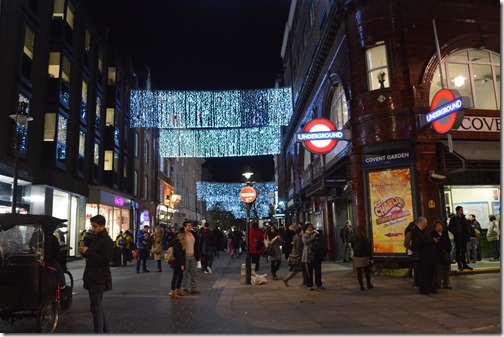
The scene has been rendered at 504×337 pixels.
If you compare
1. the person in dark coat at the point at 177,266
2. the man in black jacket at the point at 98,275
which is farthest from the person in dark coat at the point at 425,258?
the man in black jacket at the point at 98,275

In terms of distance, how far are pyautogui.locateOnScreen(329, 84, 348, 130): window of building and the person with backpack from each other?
21.6ft

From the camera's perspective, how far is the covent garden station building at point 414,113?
12992 mm

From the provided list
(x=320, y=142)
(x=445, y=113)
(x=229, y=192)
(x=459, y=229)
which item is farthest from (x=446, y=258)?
(x=229, y=192)

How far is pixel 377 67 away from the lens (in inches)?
557

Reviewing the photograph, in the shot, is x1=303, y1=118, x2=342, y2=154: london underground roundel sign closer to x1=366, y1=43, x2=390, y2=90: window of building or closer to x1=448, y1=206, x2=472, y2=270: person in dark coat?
x1=366, y1=43, x2=390, y2=90: window of building

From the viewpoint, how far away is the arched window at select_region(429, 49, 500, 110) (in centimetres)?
1418

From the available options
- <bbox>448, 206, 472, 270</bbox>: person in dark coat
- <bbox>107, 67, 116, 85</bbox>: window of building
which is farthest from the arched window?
<bbox>107, 67, 116, 85</bbox>: window of building

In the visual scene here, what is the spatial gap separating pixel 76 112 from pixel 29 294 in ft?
67.6

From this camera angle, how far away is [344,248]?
1986 centimetres

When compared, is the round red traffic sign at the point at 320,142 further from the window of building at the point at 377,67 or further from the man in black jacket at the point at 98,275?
the man in black jacket at the point at 98,275

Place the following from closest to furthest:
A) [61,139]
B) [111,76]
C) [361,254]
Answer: [361,254] < [61,139] < [111,76]

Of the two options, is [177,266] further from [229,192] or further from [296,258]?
[229,192]

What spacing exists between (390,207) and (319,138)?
3.27m

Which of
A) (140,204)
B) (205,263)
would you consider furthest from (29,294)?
(140,204)
